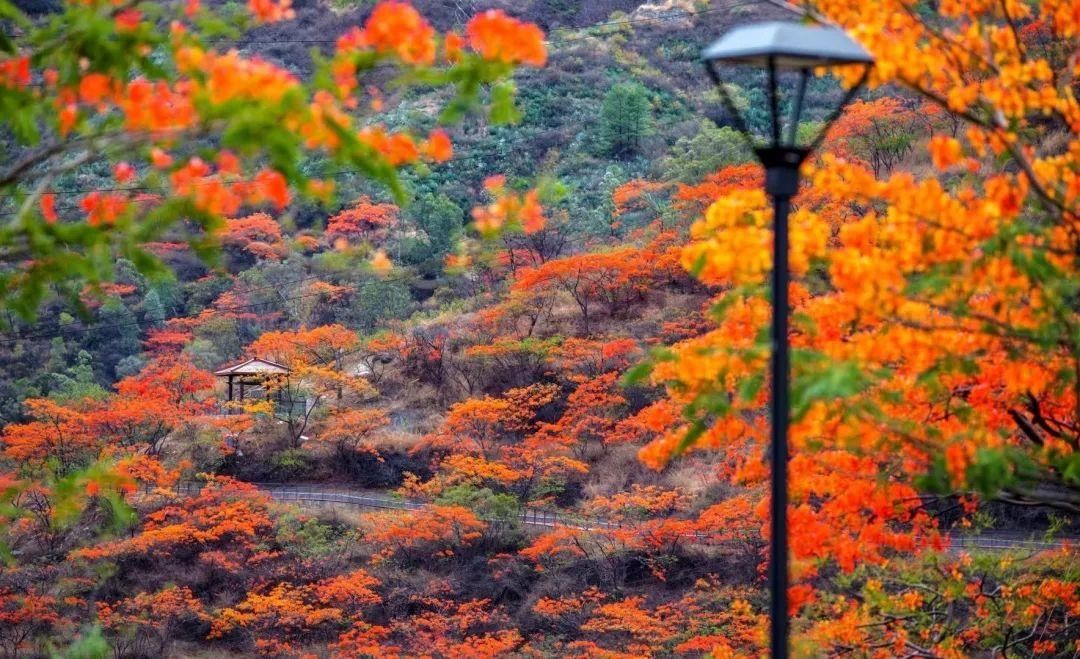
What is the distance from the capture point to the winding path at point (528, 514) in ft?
41.2

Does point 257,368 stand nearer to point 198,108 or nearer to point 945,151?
point 945,151

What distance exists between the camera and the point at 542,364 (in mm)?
18484

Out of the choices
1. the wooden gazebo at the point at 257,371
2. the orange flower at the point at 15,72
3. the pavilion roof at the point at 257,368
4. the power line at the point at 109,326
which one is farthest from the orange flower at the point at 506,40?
the power line at the point at 109,326

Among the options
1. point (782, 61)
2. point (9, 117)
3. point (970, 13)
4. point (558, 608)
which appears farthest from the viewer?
point (558, 608)

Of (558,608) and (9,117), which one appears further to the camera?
(558,608)

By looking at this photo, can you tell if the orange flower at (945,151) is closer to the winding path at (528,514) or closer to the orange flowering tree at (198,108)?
the orange flowering tree at (198,108)

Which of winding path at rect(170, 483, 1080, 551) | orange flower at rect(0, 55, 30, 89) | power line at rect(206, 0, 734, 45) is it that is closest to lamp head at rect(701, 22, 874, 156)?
orange flower at rect(0, 55, 30, 89)

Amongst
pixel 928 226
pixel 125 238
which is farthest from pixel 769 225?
pixel 125 238

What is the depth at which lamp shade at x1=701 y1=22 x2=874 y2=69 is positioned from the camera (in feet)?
8.73

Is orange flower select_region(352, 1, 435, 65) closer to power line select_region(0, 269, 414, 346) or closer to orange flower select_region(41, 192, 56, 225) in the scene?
orange flower select_region(41, 192, 56, 225)

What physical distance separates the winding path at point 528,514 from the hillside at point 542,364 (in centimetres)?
10

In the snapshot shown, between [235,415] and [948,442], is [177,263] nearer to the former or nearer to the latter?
[235,415]

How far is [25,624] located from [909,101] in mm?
20375

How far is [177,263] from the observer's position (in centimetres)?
2891
